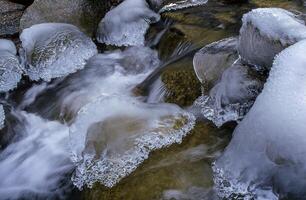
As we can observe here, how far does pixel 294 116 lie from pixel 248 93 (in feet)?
2.72

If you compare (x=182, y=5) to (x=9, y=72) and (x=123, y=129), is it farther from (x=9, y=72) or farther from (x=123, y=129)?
(x=123, y=129)

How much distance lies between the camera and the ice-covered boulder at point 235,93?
10.6ft

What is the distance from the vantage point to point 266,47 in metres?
3.21

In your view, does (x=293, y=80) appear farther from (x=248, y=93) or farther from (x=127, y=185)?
(x=127, y=185)

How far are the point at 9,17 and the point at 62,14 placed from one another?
1.35 meters

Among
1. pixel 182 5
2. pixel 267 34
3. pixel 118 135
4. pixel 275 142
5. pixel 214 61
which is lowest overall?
pixel 182 5

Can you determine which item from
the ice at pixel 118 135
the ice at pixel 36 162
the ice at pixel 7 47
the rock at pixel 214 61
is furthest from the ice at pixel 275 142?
the ice at pixel 7 47

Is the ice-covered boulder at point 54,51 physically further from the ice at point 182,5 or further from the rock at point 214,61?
the rock at point 214,61

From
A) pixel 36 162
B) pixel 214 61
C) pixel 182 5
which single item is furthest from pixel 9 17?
pixel 214 61

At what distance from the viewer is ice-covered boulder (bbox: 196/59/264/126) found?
3.23 m

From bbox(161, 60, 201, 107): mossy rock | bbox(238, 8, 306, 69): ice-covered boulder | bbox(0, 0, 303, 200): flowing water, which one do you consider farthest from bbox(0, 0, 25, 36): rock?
bbox(238, 8, 306, 69): ice-covered boulder

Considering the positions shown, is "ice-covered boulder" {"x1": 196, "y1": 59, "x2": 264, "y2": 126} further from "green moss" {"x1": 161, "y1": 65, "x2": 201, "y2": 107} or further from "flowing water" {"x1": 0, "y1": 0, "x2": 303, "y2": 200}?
"green moss" {"x1": 161, "y1": 65, "x2": 201, "y2": 107}

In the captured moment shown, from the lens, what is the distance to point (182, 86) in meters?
4.05

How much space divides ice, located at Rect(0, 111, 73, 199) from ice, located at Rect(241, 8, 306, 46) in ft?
6.80
